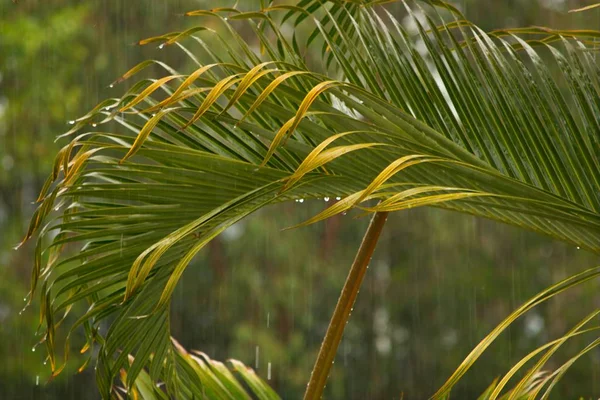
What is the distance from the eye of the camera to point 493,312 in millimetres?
8930

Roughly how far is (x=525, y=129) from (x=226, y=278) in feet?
24.9

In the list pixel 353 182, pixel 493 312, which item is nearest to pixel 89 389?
pixel 493 312

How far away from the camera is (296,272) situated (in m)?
8.28

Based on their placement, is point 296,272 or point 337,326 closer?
point 337,326

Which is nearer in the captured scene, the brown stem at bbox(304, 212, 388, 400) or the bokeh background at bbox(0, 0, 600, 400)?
the brown stem at bbox(304, 212, 388, 400)

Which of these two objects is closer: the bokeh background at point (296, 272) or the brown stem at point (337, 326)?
the brown stem at point (337, 326)

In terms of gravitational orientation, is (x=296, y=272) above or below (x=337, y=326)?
above

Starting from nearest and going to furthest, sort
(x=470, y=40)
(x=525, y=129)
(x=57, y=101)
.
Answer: (x=525, y=129)
(x=470, y=40)
(x=57, y=101)

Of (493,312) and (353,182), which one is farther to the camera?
(493,312)

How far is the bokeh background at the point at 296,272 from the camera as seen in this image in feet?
26.1

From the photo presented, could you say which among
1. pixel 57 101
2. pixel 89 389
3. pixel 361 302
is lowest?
pixel 89 389

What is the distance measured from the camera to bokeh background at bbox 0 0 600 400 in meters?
7.96

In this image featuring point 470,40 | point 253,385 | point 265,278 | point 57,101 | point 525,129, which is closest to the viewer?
point 525,129

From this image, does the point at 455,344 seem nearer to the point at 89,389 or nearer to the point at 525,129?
the point at 89,389
